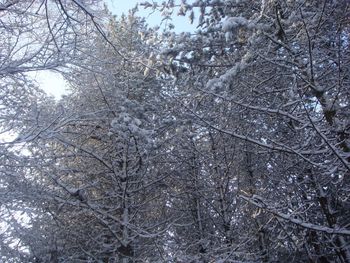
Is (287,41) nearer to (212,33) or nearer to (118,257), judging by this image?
(212,33)

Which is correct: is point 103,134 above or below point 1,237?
above

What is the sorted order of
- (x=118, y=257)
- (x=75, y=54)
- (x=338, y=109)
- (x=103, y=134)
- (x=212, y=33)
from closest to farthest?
(x=338, y=109) < (x=212, y=33) < (x=75, y=54) < (x=118, y=257) < (x=103, y=134)

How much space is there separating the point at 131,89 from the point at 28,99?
11.3 ft

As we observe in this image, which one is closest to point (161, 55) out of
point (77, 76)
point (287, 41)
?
point (287, 41)

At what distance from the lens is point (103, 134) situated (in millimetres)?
9445

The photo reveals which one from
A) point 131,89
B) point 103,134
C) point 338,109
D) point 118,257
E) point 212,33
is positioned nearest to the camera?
point 338,109

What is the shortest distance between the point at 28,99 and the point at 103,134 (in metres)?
2.55

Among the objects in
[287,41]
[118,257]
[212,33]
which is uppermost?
[212,33]

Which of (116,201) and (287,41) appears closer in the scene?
(287,41)

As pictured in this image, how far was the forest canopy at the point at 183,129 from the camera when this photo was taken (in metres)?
5.30

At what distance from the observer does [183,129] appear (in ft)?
28.3

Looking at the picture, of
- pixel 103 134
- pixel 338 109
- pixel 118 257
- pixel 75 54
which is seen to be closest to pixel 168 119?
pixel 103 134

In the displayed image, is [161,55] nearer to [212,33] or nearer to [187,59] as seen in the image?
[187,59]

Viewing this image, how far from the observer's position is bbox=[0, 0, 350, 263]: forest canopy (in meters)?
5.30
